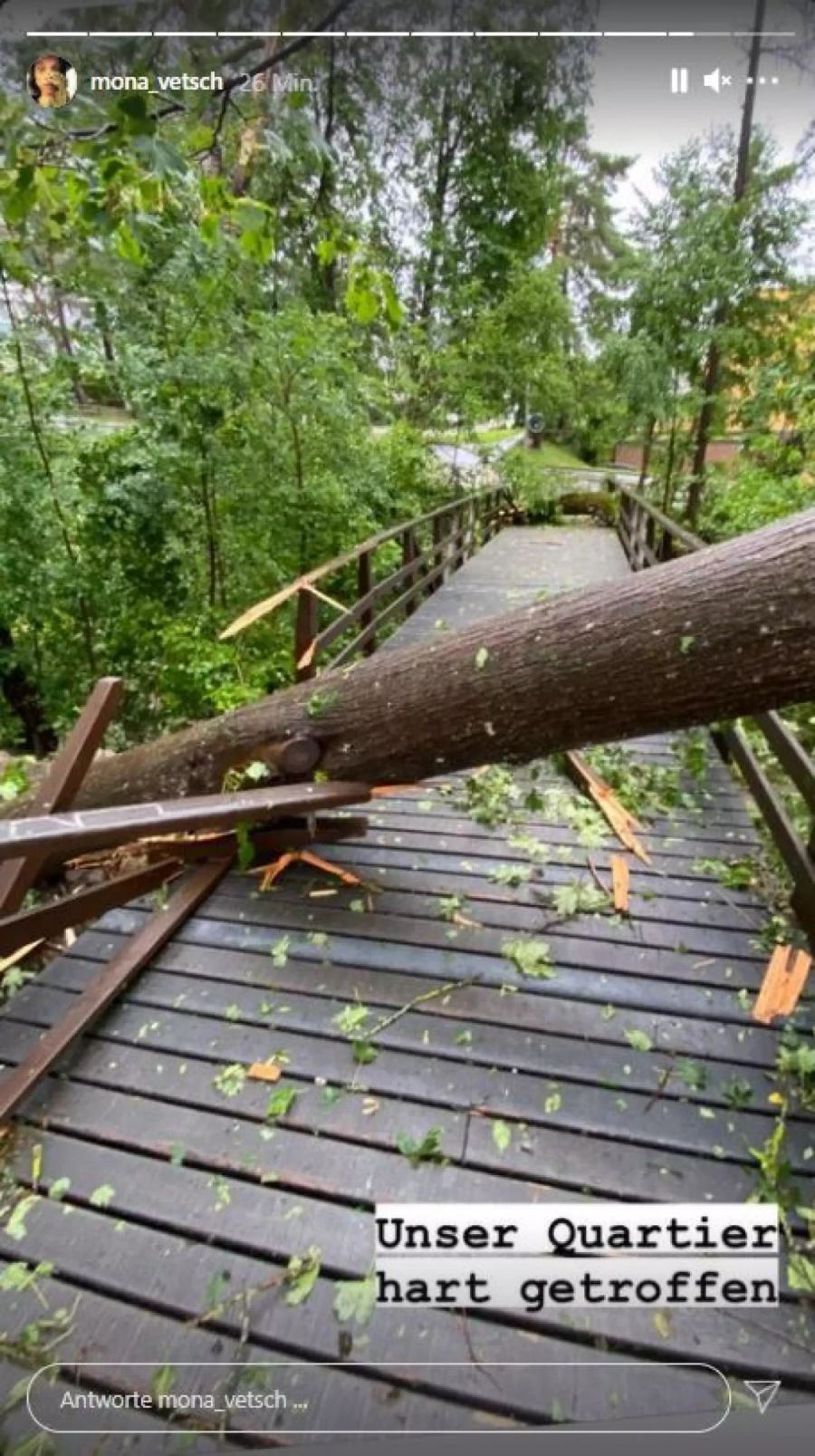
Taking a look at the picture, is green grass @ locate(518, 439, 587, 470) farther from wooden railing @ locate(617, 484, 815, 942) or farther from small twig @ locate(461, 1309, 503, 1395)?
small twig @ locate(461, 1309, 503, 1395)

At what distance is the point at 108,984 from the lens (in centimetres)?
176

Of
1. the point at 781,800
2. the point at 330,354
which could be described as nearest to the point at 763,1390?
the point at 781,800

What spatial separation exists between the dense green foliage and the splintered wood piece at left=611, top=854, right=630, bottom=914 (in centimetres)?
174

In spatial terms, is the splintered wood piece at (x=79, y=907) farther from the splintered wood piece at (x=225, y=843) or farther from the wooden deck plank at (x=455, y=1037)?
the wooden deck plank at (x=455, y=1037)

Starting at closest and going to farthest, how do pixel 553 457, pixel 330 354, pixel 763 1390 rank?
1. pixel 763 1390
2. pixel 330 354
3. pixel 553 457

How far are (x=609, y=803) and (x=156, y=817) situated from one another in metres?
1.76

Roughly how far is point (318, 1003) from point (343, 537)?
460 cm

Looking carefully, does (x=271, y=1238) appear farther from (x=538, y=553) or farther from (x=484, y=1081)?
(x=538, y=553)

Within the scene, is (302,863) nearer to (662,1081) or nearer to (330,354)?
(662,1081)

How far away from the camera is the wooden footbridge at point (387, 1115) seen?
1034mm

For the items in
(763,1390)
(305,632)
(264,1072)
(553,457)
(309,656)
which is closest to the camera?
(763,1390)

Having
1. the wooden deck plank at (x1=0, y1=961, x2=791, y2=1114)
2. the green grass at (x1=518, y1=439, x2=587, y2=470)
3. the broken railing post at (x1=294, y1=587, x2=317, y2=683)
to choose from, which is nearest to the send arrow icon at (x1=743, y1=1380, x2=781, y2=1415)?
the wooden deck plank at (x1=0, y1=961, x2=791, y2=1114)

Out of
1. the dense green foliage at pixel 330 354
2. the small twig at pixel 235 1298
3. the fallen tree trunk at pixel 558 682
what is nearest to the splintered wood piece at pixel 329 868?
the fallen tree trunk at pixel 558 682

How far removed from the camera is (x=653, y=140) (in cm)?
124
